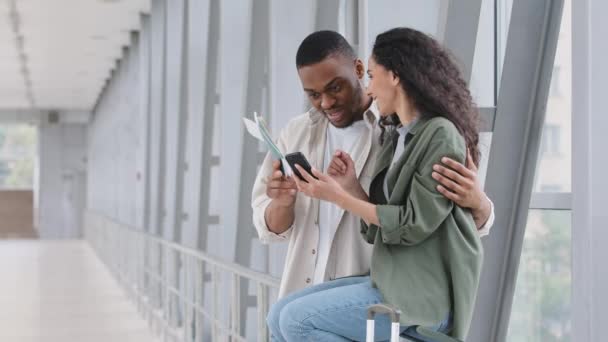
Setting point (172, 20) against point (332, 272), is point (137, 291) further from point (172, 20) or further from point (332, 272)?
point (332, 272)

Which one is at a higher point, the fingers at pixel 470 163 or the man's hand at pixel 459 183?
the fingers at pixel 470 163

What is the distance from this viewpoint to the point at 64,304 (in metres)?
9.12

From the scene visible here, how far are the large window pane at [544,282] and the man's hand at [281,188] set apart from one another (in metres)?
0.76

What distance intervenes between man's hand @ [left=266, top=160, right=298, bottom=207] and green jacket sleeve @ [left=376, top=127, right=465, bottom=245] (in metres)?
0.41

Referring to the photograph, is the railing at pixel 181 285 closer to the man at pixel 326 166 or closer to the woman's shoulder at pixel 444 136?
the man at pixel 326 166

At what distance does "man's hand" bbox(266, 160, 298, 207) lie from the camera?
1.99 metres

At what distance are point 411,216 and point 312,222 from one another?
1.61ft

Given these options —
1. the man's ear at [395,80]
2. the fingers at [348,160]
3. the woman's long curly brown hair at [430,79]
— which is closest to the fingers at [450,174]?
the woman's long curly brown hair at [430,79]

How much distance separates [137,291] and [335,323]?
23.7ft

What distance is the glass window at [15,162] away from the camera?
2580 cm

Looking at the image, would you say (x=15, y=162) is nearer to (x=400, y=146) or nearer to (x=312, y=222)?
(x=312, y=222)

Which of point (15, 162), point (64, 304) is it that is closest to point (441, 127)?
point (64, 304)

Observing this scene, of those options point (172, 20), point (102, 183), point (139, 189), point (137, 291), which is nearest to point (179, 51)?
point (172, 20)

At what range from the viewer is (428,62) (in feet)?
5.59
